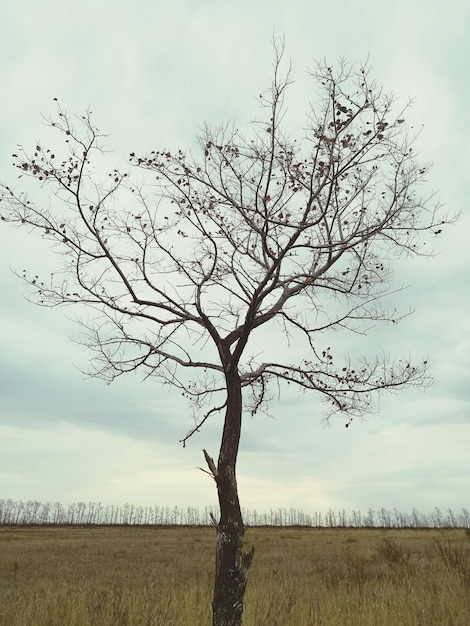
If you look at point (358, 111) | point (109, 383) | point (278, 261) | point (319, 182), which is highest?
point (358, 111)

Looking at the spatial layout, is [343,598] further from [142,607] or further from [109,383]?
[109,383]

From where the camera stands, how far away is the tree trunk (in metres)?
4.61

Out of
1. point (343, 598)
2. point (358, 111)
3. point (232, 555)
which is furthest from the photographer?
point (343, 598)

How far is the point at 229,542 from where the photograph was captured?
476 centimetres

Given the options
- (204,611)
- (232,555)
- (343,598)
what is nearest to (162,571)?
(343,598)

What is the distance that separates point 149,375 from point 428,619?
4.51 meters

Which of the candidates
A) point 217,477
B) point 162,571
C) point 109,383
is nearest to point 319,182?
point 217,477

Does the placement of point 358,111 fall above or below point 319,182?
above

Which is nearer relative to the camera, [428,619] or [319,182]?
[319,182]

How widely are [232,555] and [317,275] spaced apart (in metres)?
3.33

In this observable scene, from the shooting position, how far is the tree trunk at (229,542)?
4.61 metres

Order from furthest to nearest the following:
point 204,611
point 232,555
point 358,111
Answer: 1. point 204,611
2. point 358,111
3. point 232,555

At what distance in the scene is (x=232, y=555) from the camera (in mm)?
4727

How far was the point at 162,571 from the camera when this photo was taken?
63.1ft
